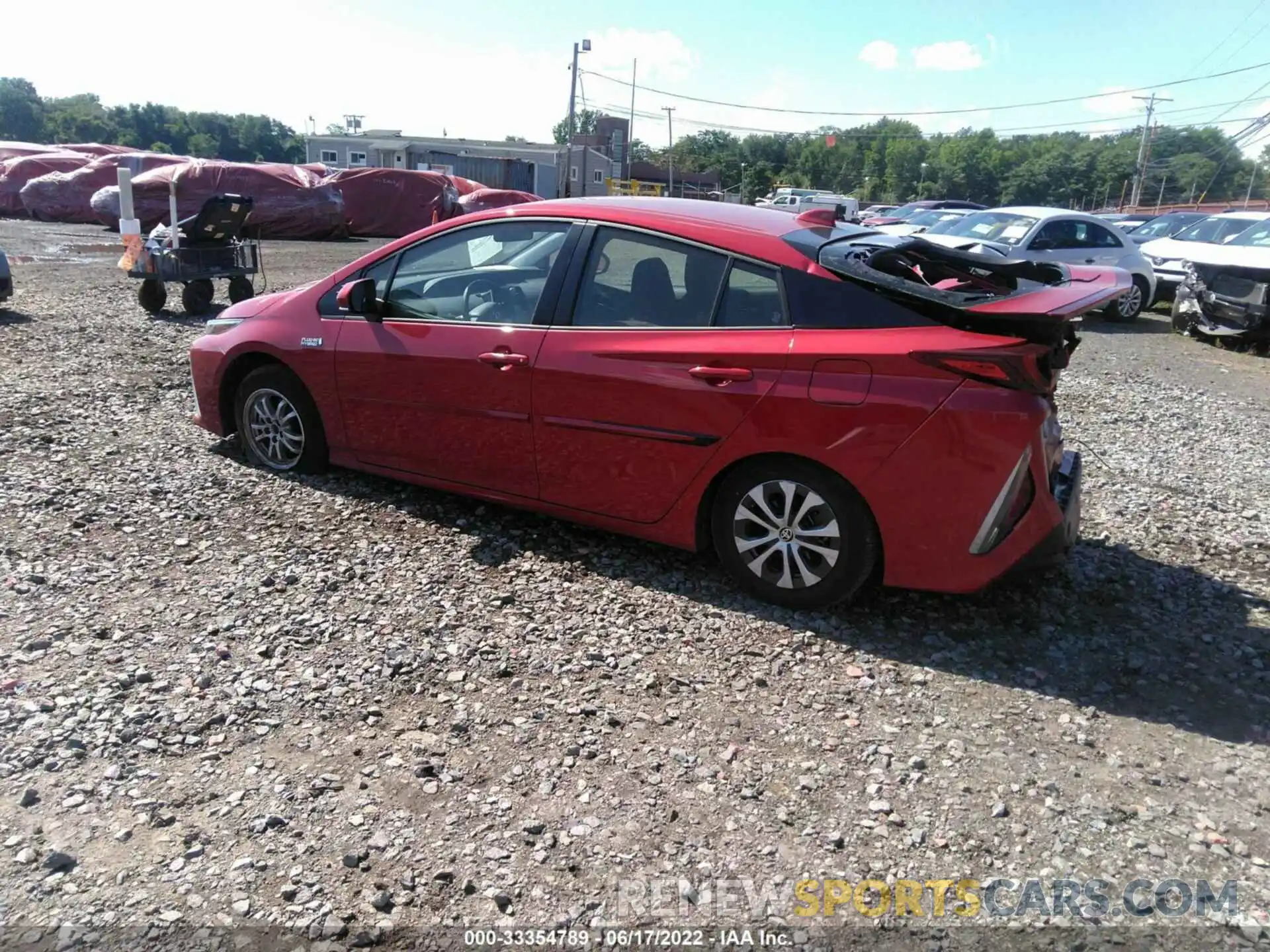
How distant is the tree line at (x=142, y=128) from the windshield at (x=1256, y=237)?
4098 inches

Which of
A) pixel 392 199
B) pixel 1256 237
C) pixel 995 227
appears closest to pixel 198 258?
pixel 995 227

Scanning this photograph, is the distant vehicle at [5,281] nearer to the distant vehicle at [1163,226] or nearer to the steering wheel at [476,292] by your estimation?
the steering wheel at [476,292]

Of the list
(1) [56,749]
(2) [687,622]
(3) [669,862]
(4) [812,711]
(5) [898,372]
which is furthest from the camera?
(2) [687,622]

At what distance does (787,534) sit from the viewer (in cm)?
404

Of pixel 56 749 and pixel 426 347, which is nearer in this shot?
pixel 56 749

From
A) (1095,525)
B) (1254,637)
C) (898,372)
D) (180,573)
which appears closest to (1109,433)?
(1095,525)

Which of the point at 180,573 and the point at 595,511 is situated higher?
the point at 595,511

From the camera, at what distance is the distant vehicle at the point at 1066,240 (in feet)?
44.8

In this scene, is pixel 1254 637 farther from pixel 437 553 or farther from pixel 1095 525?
pixel 437 553

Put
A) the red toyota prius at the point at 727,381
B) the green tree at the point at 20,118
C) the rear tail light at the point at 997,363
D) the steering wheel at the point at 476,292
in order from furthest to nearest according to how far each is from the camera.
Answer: the green tree at the point at 20,118
the steering wheel at the point at 476,292
the red toyota prius at the point at 727,381
the rear tail light at the point at 997,363

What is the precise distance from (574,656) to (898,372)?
1.75m

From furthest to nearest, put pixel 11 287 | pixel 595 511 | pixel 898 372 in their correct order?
pixel 11 287 → pixel 595 511 → pixel 898 372

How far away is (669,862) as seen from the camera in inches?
104

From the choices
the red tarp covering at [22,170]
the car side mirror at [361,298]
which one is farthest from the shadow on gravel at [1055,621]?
the red tarp covering at [22,170]
